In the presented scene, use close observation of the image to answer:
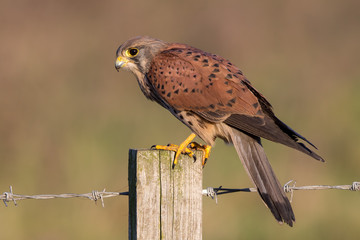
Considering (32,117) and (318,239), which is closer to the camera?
(318,239)

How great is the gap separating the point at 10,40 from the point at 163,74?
4.26m

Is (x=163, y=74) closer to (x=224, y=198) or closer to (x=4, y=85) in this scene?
(x=224, y=198)

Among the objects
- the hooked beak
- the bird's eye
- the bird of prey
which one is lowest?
the bird of prey

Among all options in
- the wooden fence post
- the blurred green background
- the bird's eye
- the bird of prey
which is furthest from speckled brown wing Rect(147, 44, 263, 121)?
the blurred green background

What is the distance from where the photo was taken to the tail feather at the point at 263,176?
11.6 feet

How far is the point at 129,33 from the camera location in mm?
8875

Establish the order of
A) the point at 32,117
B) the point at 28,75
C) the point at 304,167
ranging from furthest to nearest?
the point at 28,75 < the point at 32,117 < the point at 304,167

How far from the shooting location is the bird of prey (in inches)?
156

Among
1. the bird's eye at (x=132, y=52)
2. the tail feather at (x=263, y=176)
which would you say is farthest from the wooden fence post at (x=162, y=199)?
the bird's eye at (x=132, y=52)

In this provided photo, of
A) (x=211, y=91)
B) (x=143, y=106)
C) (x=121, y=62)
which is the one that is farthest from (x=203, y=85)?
(x=143, y=106)

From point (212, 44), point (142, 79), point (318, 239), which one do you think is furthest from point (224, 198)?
point (212, 44)

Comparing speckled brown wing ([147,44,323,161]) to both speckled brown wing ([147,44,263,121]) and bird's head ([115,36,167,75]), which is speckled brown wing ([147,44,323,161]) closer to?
speckled brown wing ([147,44,263,121])

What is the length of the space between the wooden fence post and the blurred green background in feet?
7.69

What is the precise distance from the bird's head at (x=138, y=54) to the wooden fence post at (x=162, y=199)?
1670 mm
